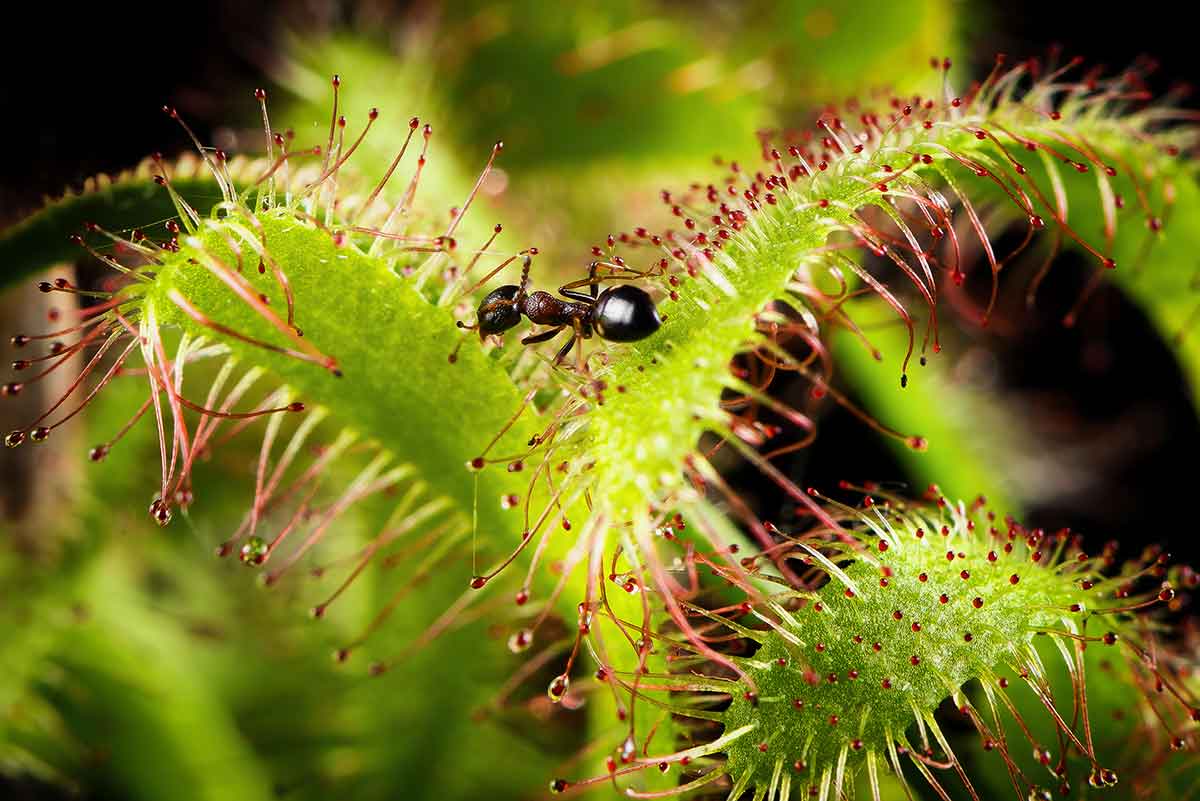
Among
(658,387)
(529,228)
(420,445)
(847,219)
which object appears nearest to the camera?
(658,387)

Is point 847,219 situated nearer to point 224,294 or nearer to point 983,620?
point 983,620

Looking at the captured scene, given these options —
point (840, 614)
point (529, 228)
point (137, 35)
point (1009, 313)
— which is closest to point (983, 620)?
point (840, 614)

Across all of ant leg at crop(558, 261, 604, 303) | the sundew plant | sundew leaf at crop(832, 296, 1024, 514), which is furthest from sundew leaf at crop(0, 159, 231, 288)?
sundew leaf at crop(832, 296, 1024, 514)

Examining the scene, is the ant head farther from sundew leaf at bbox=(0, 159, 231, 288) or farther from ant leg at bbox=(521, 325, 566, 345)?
sundew leaf at bbox=(0, 159, 231, 288)

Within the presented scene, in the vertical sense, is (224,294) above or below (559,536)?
above

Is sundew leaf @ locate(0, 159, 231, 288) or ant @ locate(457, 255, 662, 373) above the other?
sundew leaf @ locate(0, 159, 231, 288)

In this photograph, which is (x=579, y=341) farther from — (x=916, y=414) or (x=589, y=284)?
(x=916, y=414)

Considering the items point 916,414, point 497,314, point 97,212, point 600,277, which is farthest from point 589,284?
point 916,414

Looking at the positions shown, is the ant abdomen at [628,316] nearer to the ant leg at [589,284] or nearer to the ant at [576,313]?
the ant at [576,313]
